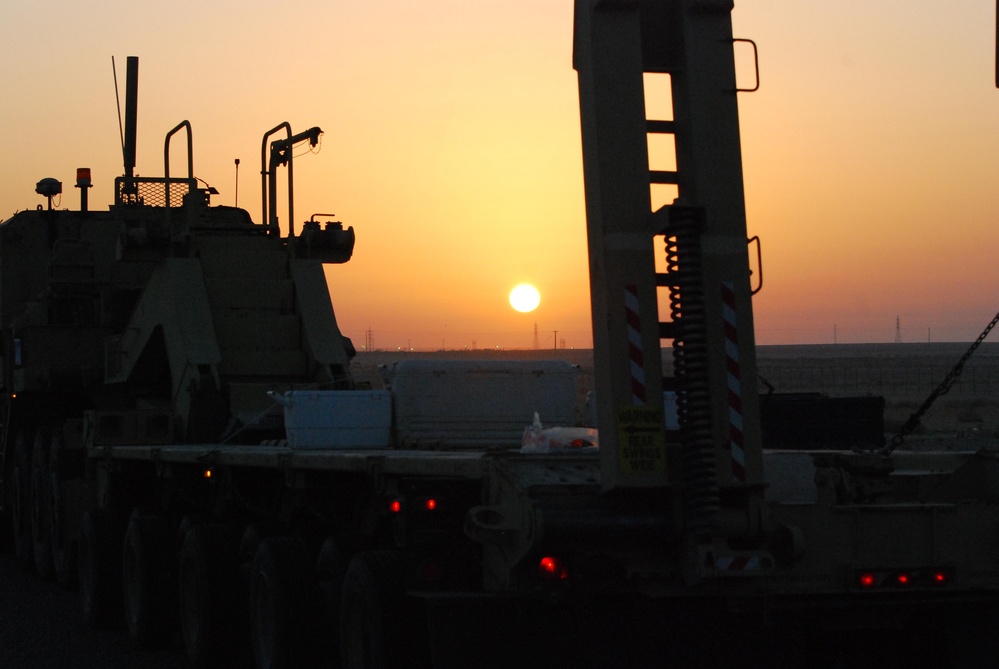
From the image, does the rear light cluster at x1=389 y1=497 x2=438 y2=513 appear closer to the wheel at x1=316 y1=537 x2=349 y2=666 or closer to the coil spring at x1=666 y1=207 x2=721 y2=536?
the wheel at x1=316 y1=537 x2=349 y2=666

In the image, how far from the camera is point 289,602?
8.68 metres

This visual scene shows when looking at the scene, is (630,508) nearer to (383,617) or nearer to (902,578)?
(902,578)

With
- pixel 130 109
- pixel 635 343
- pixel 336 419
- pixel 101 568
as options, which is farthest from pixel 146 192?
pixel 635 343

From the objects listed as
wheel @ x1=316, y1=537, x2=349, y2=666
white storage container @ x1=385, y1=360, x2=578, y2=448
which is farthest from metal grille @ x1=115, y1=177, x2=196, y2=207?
wheel @ x1=316, y1=537, x2=349, y2=666

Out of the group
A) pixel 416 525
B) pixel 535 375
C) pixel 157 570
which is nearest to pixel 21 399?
pixel 157 570

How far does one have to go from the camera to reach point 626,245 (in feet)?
20.5

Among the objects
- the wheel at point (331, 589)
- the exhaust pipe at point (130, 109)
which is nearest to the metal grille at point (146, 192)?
the exhaust pipe at point (130, 109)

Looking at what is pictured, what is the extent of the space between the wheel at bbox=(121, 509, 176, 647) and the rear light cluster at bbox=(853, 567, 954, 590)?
6.35m

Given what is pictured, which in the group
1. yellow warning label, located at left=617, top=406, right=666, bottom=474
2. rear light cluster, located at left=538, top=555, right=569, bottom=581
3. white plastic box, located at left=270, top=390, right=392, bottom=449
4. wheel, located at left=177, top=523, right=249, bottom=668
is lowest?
wheel, located at left=177, top=523, right=249, bottom=668

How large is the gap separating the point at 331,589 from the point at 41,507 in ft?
26.8

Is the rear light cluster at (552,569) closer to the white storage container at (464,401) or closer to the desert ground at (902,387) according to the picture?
the desert ground at (902,387)

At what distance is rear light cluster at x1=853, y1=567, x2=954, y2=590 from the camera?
6.38m

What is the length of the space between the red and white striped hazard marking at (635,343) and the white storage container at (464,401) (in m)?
3.94

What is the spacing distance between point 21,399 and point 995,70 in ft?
36.2
